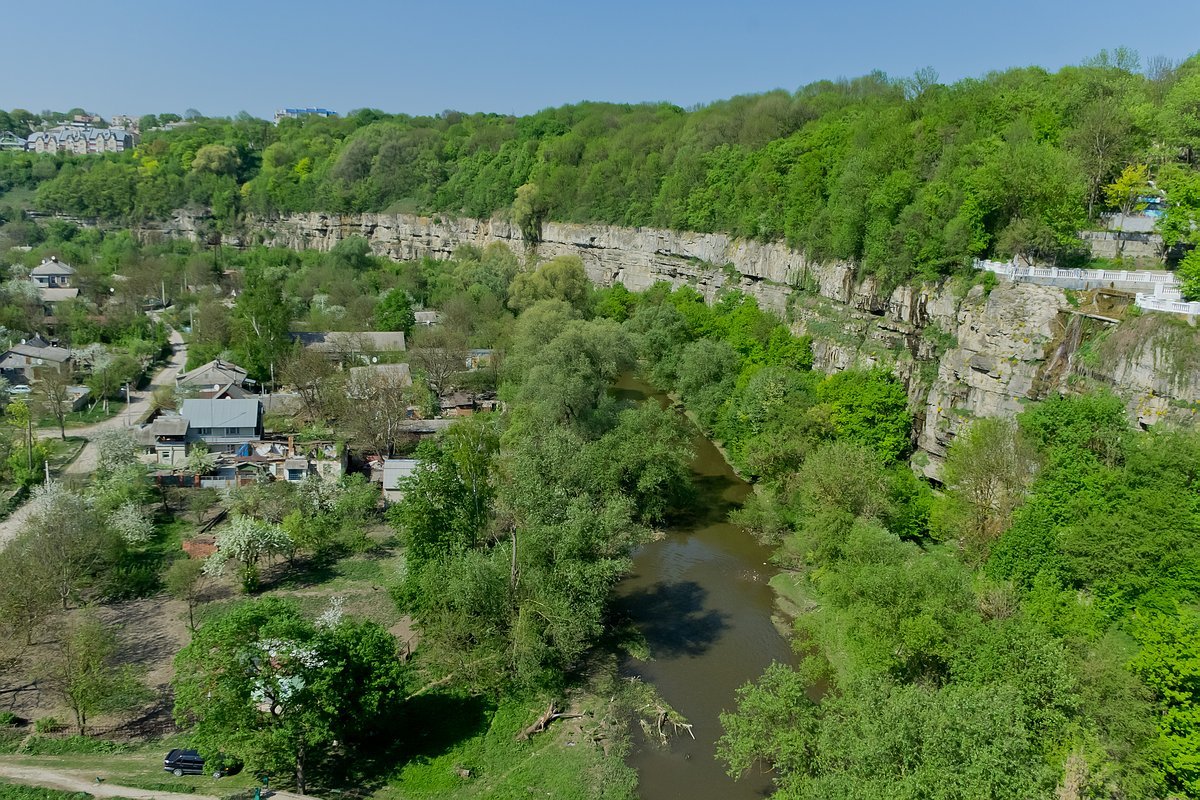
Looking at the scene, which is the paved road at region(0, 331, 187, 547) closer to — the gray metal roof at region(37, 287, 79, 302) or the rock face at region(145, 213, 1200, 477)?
the gray metal roof at region(37, 287, 79, 302)

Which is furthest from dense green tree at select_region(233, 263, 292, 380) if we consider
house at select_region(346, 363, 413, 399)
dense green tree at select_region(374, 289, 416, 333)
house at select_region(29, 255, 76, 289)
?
house at select_region(29, 255, 76, 289)

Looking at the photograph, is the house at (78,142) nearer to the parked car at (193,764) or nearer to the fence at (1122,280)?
the parked car at (193,764)

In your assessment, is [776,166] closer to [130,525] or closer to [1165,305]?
[1165,305]

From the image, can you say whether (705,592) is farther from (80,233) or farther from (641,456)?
(80,233)

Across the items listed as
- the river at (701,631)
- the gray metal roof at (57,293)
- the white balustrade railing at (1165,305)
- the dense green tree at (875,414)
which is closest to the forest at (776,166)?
the white balustrade railing at (1165,305)

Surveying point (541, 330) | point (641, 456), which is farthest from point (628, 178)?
point (641, 456)

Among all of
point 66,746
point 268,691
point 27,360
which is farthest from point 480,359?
point 268,691
